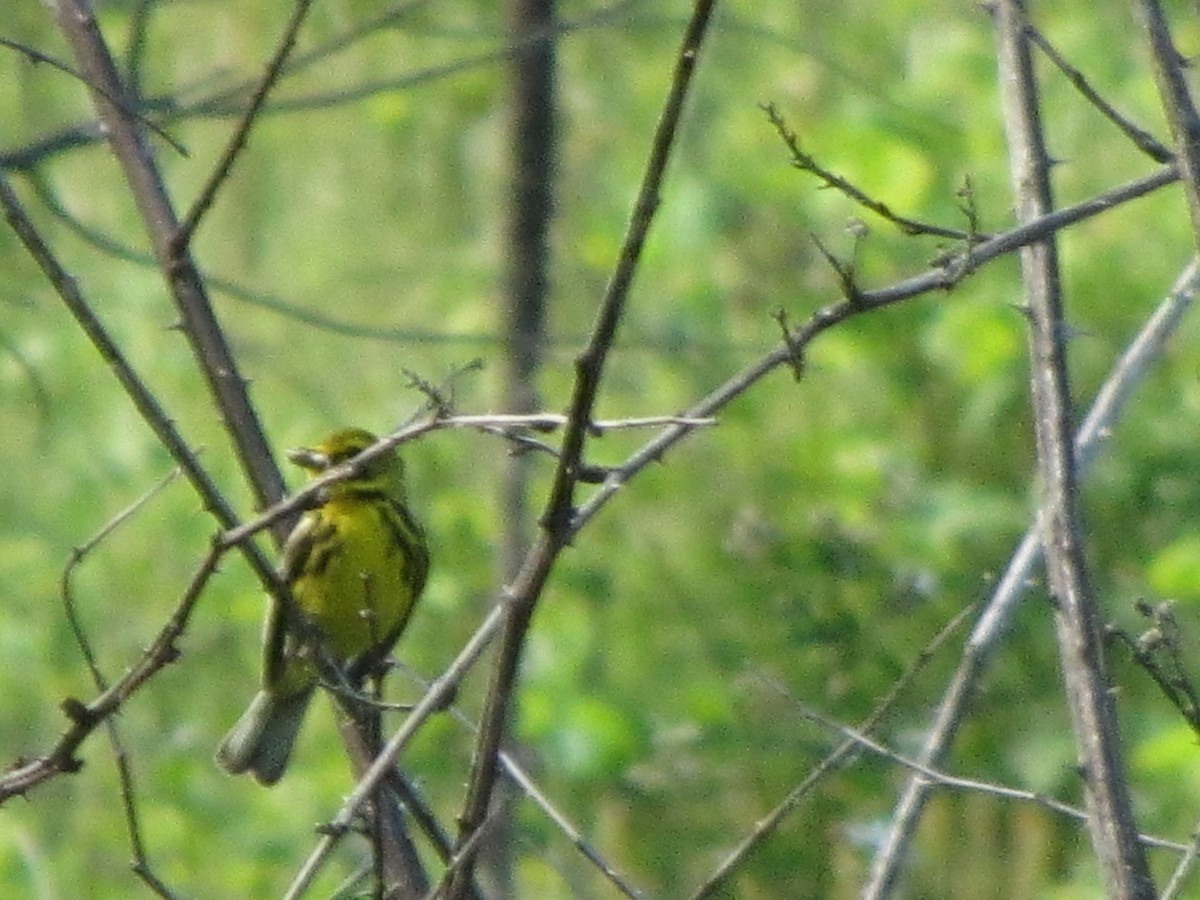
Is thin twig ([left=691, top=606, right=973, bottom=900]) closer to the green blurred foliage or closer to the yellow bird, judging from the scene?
the yellow bird

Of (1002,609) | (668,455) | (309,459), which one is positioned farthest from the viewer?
(668,455)

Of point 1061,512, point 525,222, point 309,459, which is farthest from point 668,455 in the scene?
A: point 1061,512

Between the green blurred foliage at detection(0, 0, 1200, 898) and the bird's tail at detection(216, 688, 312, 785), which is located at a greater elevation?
the green blurred foliage at detection(0, 0, 1200, 898)

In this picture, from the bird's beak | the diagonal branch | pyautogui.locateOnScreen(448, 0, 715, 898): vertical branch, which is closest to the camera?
pyautogui.locateOnScreen(448, 0, 715, 898): vertical branch

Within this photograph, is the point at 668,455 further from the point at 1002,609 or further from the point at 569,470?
the point at 569,470

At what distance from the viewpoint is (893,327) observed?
20.9 ft

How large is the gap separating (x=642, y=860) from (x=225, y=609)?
5.04 ft

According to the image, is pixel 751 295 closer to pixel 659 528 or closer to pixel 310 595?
pixel 659 528

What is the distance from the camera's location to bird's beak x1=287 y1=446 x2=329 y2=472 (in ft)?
10.4

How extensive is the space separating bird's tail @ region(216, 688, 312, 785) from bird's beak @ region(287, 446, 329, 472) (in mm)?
375

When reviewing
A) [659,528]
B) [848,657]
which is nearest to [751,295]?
[659,528]

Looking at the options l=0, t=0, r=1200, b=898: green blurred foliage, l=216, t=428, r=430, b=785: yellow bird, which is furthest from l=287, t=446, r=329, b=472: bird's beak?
l=0, t=0, r=1200, b=898: green blurred foliage

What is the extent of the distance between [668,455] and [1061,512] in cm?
404

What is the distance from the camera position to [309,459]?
10.5 ft
